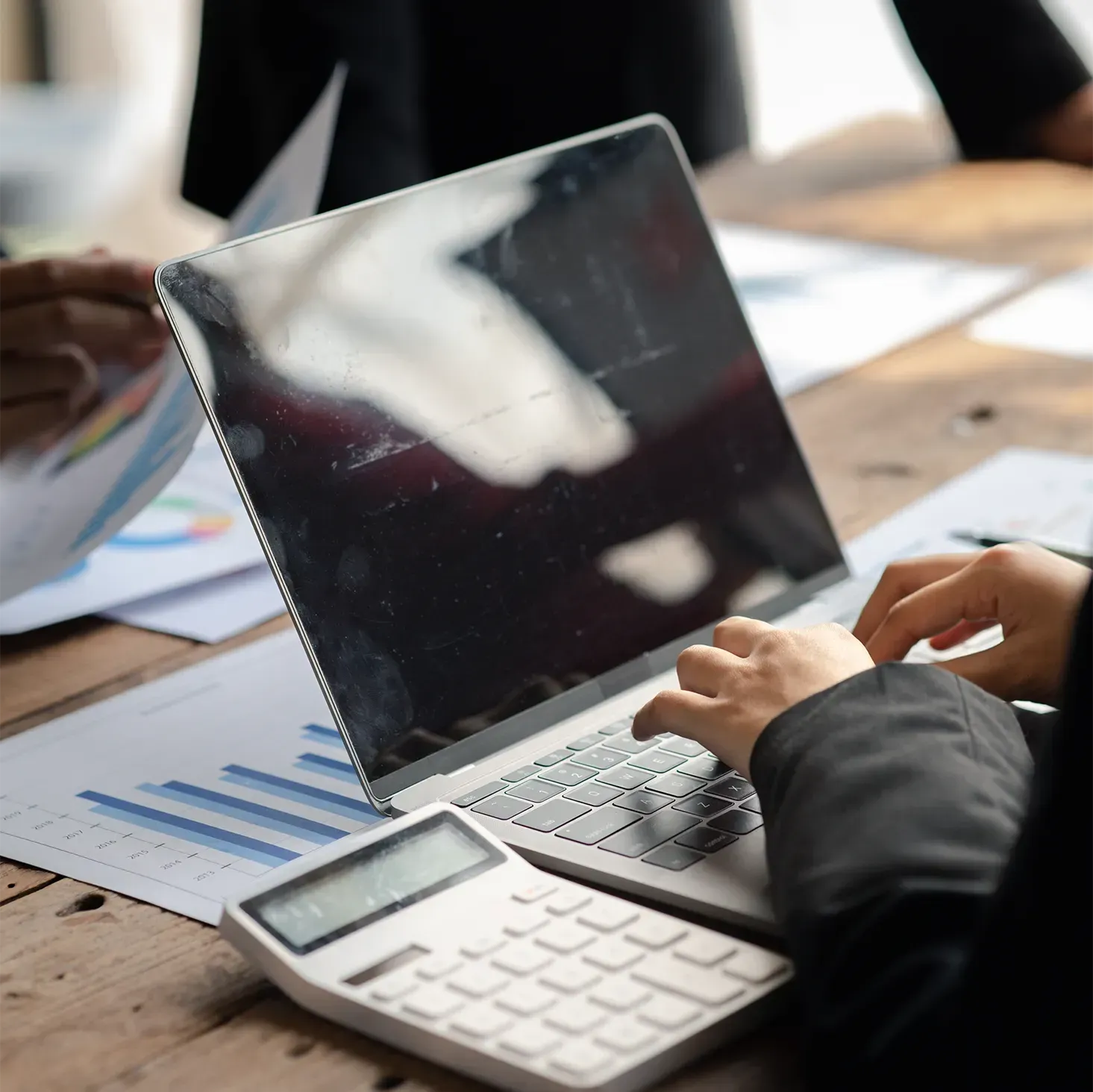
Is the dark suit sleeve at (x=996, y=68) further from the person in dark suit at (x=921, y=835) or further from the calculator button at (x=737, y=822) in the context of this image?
the calculator button at (x=737, y=822)

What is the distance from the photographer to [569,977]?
0.50 metres

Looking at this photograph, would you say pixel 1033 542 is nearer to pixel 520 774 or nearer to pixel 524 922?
pixel 520 774

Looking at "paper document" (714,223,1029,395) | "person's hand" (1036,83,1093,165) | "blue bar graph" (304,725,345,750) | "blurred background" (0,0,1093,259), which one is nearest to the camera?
"blue bar graph" (304,725,345,750)

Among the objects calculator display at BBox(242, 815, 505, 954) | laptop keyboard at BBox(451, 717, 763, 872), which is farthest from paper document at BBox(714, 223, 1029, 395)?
calculator display at BBox(242, 815, 505, 954)

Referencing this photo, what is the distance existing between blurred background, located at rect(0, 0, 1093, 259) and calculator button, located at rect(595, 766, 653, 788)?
9.04 ft

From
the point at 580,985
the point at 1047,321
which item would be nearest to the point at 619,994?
the point at 580,985

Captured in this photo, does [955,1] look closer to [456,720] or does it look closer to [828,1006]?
[456,720]

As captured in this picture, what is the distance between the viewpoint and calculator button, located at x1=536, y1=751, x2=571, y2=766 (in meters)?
0.67

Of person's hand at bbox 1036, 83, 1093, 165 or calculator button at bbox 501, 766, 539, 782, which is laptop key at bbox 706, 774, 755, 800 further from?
person's hand at bbox 1036, 83, 1093, 165

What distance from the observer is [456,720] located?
70cm

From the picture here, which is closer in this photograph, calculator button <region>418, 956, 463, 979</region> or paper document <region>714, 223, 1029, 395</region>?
calculator button <region>418, 956, 463, 979</region>

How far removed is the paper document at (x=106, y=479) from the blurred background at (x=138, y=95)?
8.06ft

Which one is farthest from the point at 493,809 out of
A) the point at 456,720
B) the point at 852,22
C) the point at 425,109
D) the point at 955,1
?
the point at 852,22

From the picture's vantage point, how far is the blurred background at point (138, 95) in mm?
3398
